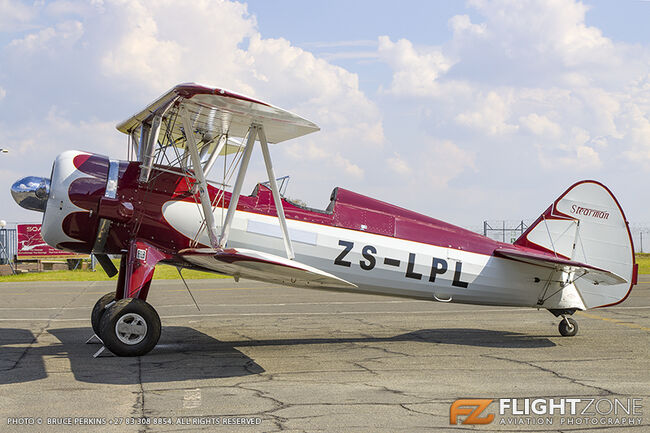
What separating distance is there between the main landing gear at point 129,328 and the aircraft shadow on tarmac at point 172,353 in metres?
0.17

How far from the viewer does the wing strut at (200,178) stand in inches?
319

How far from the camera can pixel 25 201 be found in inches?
331

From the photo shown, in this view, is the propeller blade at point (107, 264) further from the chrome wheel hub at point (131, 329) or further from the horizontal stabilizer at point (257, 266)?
the chrome wheel hub at point (131, 329)

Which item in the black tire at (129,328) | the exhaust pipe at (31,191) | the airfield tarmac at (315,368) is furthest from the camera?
the exhaust pipe at (31,191)

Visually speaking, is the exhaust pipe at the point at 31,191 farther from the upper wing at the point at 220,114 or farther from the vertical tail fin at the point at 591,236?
the vertical tail fin at the point at 591,236

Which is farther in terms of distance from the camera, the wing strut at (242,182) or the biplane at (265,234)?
the wing strut at (242,182)

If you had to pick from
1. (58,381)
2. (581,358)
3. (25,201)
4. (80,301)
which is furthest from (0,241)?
(581,358)

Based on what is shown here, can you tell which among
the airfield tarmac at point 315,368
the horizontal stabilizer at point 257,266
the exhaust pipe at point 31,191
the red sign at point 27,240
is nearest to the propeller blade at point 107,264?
the airfield tarmac at point 315,368

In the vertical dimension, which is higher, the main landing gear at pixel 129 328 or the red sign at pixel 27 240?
the red sign at pixel 27 240

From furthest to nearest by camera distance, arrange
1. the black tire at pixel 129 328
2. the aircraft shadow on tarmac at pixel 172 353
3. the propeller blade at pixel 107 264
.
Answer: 1. the propeller blade at pixel 107 264
2. the black tire at pixel 129 328
3. the aircraft shadow on tarmac at pixel 172 353

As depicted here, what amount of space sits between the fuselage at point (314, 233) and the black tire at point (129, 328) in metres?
1.07

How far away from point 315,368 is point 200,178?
9.52 feet

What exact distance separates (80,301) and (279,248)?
9.42 m

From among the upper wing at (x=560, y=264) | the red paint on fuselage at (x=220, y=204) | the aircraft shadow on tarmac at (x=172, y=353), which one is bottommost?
the aircraft shadow on tarmac at (x=172, y=353)
